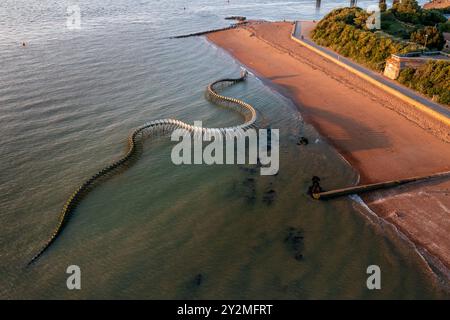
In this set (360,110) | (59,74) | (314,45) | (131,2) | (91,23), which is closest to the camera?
(360,110)

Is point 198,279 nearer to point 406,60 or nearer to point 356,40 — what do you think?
point 406,60

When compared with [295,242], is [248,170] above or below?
above

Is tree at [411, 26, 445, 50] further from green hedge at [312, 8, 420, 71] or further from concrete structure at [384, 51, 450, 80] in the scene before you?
concrete structure at [384, 51, 450, 80]

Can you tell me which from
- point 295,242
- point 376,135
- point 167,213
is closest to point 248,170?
point 167,213

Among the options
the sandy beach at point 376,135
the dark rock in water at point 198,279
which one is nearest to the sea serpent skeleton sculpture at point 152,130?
Result: the sandy beach at point 376,135

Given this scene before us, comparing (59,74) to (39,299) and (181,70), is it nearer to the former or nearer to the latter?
(181,70)

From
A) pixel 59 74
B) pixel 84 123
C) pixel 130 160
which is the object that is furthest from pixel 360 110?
pixel 59 74

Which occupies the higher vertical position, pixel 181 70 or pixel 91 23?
pixel 91 23

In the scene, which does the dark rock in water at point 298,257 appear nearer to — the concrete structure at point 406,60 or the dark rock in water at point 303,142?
the dark rock in water at point 303,142
